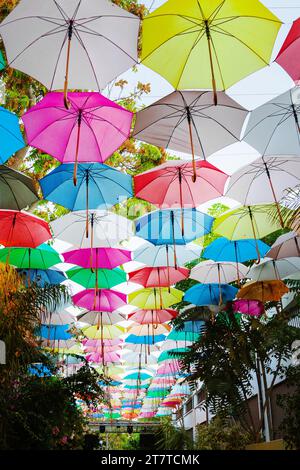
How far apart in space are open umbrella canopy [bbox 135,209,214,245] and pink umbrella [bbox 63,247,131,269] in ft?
2.74

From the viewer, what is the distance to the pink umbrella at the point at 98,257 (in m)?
9.45

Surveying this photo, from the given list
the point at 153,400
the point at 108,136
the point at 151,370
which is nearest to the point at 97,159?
the point at 108,136

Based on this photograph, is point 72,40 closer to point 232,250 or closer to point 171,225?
point 171,225

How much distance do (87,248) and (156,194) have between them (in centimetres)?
202

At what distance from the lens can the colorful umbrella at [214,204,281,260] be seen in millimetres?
8336

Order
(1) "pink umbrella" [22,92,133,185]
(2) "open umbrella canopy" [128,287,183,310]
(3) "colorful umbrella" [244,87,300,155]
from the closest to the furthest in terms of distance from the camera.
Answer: (1) "pink umbrella" [22,92,133,185] < (3) "colorful umbrella" [244,87,300,155] < (2) "open umbrella canopy" [128,287,183,310]

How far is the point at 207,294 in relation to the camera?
10398 mm

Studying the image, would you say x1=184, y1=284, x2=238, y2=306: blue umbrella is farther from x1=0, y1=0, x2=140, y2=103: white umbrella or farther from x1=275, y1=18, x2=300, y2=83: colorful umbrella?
x1=0, y1=0, x2=140, y2=103: white umbrella

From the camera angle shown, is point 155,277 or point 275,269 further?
point 155,277

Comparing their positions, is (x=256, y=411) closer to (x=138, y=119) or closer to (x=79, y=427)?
(x=79, y=427)

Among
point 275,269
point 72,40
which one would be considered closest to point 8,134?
point 72,40

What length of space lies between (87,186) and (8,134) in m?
1.58

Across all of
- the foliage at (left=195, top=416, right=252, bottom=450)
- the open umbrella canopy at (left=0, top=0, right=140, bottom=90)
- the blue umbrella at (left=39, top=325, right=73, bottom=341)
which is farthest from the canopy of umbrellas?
the blue umbrella at (left=39, top=325, right=73, bottom=341)

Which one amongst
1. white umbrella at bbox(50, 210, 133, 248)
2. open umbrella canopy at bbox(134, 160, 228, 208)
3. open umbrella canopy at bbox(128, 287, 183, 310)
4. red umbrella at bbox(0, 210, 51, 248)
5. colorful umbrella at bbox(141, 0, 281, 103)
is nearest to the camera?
colorful umbrella at bbox(141, 0, 281, 103)
